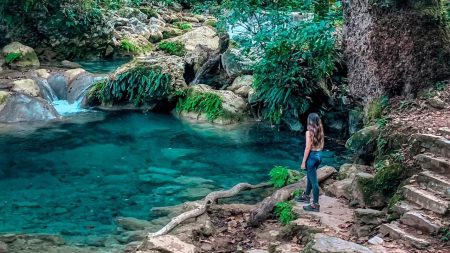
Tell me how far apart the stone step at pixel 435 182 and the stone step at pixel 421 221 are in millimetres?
426

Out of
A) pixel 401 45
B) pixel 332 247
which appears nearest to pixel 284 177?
pixel 401 45

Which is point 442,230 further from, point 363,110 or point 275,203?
point 363,110

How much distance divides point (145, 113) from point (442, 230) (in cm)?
1178

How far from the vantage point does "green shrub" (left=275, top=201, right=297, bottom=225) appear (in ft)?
24.3

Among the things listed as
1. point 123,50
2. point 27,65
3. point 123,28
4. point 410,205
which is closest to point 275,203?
point 410,205

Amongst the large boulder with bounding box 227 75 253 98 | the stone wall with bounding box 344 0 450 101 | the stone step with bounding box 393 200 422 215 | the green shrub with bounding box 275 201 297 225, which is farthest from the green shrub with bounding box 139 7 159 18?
the stone step with bounding box 393 200 422 215

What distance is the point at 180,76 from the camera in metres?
17.2

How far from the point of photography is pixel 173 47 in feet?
72.9

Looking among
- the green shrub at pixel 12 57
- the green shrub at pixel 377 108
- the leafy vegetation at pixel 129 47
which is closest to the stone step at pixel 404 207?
the green shrub at pixel 377 108

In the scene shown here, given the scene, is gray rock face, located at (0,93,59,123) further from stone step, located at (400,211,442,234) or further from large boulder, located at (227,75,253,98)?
→ stone step, located at (400,211,442,234)

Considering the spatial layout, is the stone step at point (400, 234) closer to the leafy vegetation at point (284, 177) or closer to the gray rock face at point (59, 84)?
the leafy vegetation at point (284, 177)

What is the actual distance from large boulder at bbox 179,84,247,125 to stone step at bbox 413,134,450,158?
8.11 meters

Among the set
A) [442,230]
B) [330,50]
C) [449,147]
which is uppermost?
[330,50]

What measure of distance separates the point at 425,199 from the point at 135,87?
11674 millimetres
